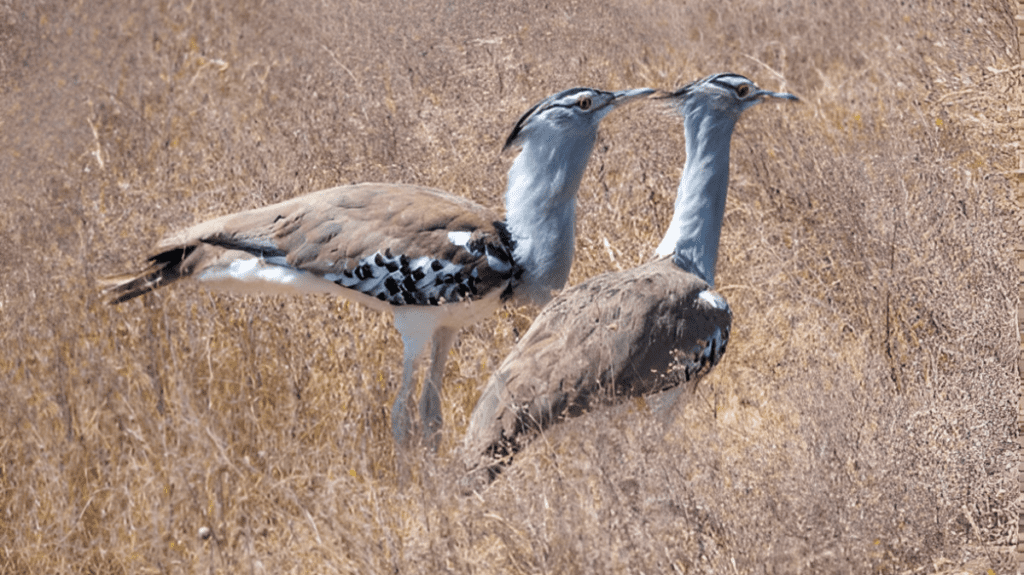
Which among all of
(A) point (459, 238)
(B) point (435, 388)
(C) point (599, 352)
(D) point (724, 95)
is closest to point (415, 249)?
(A) point (459, 238)

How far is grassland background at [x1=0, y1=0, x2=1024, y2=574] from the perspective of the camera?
266 cm

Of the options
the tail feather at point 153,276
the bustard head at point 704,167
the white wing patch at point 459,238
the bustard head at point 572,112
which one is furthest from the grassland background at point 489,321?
the white wing patch at point 459,238

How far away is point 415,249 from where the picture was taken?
11.8ft

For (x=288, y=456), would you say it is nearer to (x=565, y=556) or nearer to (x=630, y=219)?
(x=565, y=556)

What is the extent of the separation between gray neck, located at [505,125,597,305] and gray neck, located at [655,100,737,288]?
333mm

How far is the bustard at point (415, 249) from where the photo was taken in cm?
360

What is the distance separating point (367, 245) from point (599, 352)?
829mm

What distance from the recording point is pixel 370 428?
3.30 meters

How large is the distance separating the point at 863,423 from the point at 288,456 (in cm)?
158

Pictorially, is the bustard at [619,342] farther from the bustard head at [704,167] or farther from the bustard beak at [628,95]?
the bustard beak at [628,95]

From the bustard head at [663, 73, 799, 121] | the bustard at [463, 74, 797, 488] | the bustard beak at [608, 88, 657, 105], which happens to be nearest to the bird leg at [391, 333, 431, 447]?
the bustard at [463, 74, 797, 488]

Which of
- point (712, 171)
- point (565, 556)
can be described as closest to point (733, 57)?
point (712, 171)

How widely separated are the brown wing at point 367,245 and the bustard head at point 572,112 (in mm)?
365

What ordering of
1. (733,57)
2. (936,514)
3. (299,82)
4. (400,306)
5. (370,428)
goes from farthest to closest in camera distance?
(733,57) → (299,82) → (400,306) → (370,428) → (936,514)
